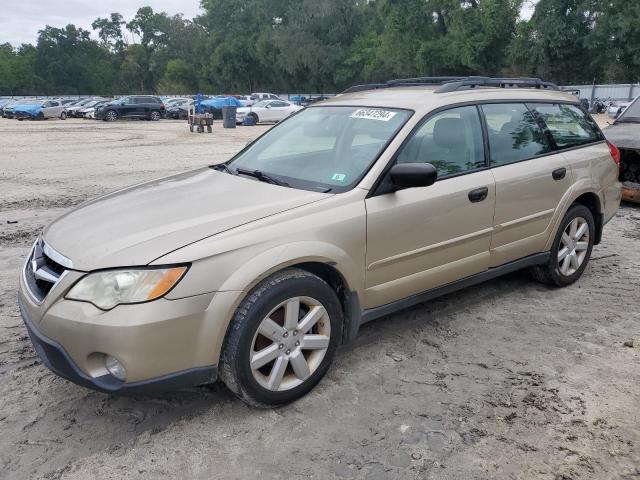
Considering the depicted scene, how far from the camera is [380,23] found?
64875 mm

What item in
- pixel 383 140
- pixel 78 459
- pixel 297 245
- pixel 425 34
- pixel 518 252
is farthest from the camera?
pixel 425 34

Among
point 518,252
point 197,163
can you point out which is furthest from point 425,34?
point 518,252

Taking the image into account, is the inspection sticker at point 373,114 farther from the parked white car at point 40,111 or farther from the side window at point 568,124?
the parked white car at point 40,111

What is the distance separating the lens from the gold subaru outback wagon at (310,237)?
8.80 ft

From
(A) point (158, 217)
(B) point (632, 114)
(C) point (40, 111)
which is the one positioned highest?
(C) point (40, 111)

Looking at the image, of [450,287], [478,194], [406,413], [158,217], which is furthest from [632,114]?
[158,217]

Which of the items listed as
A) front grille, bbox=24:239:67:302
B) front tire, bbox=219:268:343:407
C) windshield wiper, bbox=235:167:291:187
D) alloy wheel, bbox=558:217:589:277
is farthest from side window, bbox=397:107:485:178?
front grille, bbox=24:239:67:302

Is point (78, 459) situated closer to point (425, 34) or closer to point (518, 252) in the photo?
point (518, 252)

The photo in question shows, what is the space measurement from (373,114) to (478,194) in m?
0.90

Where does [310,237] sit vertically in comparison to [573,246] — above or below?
above

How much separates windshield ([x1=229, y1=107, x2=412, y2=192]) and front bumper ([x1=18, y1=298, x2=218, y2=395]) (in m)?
1.30

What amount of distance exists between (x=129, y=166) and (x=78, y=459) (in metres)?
11.3

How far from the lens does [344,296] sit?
3.37m

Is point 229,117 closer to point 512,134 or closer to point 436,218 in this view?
point 512,134
